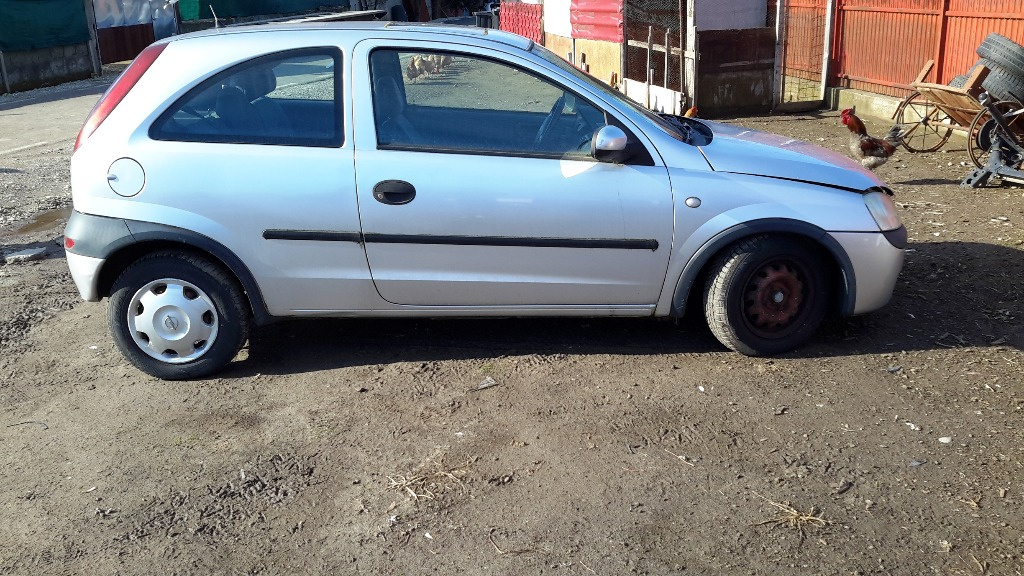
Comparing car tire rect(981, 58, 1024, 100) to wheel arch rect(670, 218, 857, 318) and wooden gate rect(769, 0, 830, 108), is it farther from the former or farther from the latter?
wheel arch rect(670, 218, 857, 318)

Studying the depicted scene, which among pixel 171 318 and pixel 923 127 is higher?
pixel 171 318

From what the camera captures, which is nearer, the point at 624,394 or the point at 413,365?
the point at 624,394

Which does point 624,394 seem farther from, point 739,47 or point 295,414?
point 739,47

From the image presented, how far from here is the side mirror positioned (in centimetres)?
448

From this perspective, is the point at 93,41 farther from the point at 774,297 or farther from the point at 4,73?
the point at 774,297

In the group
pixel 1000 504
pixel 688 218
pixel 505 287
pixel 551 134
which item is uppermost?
pixel 551 134

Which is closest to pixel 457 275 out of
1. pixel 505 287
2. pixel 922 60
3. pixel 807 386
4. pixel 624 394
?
pixel 505 287

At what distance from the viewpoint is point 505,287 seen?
4.74 metres

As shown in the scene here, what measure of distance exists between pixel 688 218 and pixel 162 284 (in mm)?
2664

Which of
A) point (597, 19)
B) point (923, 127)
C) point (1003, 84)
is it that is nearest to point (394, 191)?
point (1003, 84)

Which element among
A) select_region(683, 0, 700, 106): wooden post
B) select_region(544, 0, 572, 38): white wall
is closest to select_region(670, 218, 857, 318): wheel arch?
select_region(683, 0, 700, 106): wooden post

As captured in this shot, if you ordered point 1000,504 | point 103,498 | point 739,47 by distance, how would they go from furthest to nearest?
point 739,47 < point 103,498 < point 1000,504

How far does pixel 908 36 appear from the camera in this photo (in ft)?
38.3

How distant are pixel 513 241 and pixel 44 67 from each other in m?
21.0
